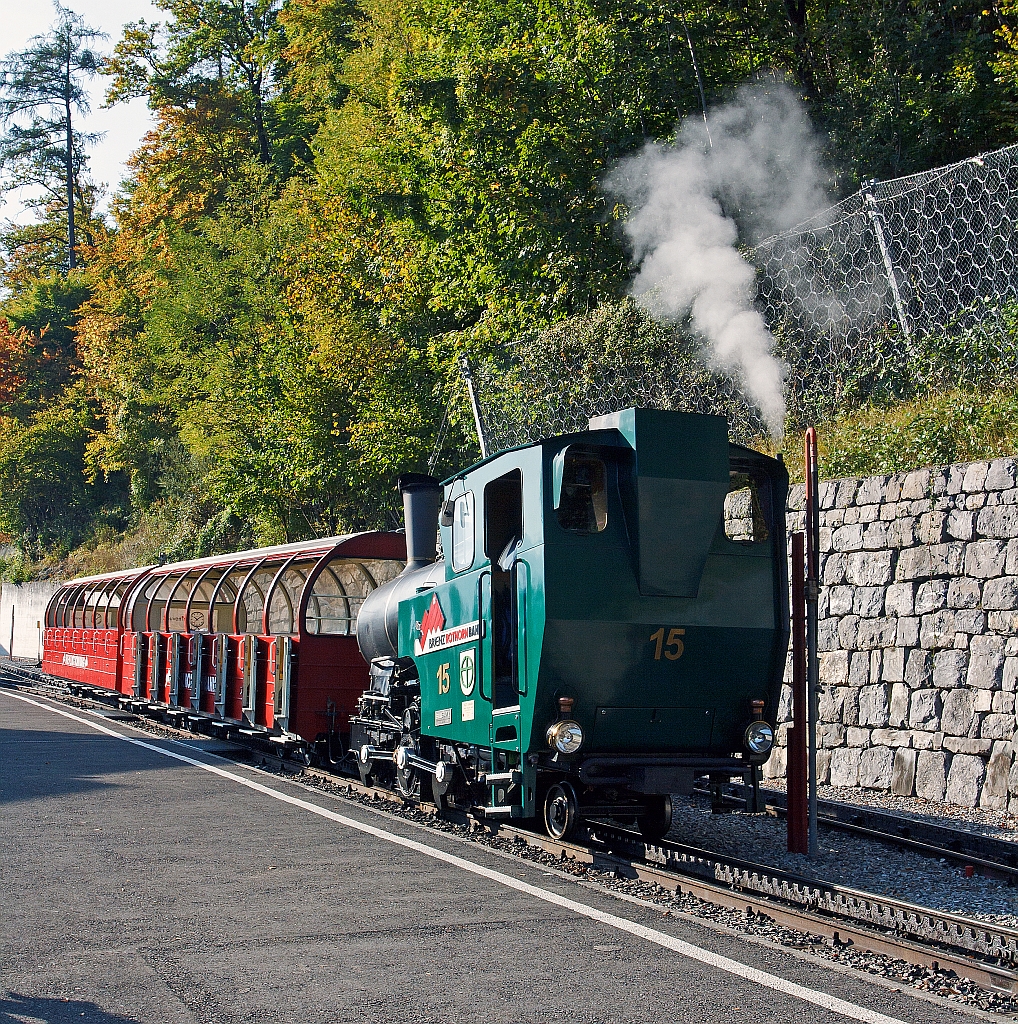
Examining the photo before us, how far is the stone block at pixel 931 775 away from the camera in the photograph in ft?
36.3

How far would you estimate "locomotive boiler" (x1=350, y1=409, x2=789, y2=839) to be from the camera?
771 cm

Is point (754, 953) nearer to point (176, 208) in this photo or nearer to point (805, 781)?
point (805, 781)

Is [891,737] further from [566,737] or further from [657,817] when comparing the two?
[566,737]

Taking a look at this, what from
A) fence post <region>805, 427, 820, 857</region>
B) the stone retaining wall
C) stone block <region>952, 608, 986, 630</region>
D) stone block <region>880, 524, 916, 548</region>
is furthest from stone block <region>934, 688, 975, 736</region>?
fence post <region>805, 427, 820, 857</region>

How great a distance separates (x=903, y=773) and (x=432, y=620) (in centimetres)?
516

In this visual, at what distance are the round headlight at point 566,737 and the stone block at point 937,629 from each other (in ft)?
17.1

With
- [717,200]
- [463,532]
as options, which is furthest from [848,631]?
[717,200]

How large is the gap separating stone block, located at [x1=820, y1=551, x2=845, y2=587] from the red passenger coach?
490cm

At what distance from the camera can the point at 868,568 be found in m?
12.3

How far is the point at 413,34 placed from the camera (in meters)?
28.3

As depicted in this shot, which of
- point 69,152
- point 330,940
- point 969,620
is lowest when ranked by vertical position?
point 330,940

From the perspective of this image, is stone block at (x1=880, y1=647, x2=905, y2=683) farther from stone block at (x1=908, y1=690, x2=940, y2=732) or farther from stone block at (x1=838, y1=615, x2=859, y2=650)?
stone block at (x1=838, y1=615, x2=859, y2=650)

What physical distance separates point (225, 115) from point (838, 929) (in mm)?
52804

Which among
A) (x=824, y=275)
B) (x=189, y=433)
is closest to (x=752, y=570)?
(x=824, y=275)
